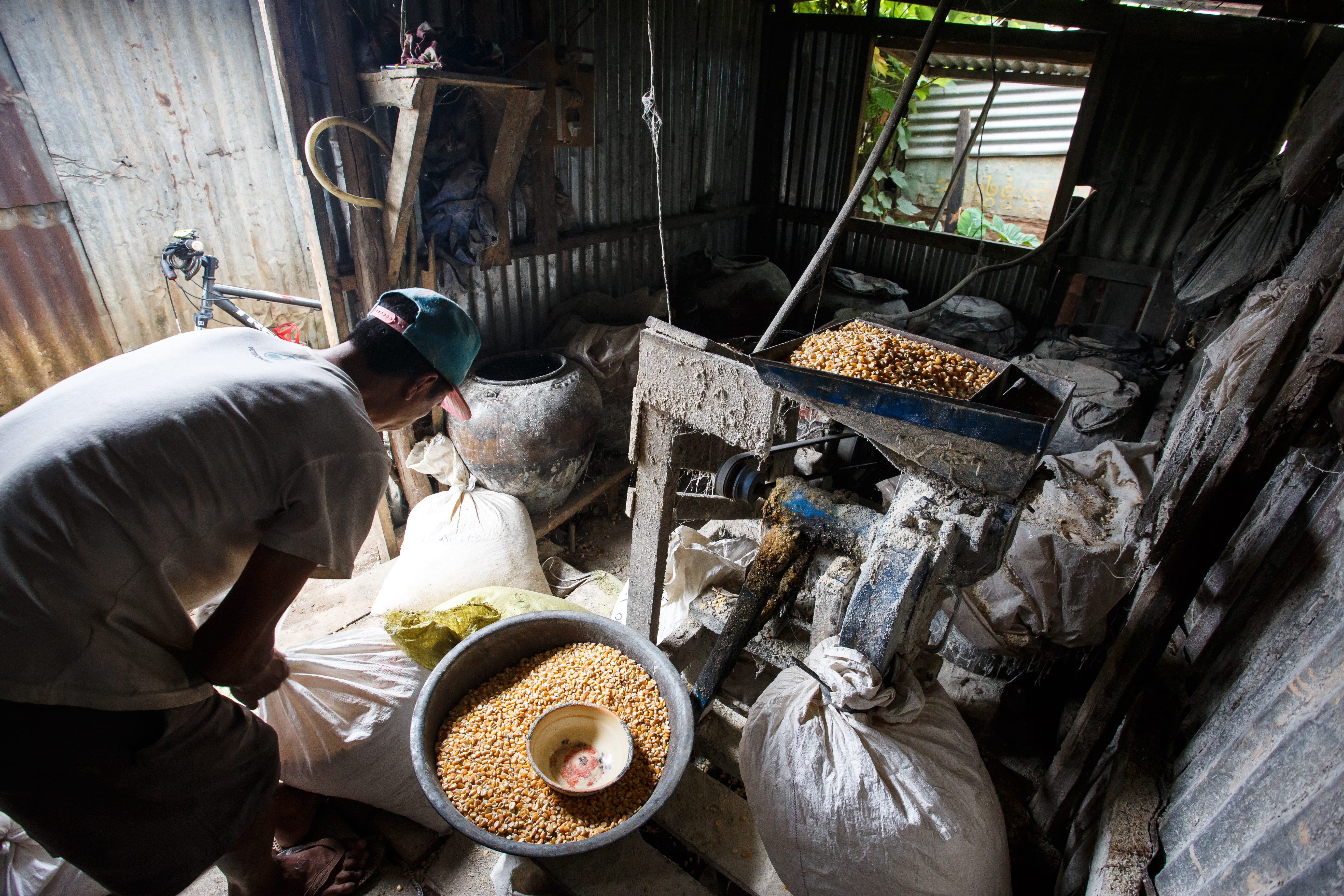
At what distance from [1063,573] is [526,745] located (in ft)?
7.46

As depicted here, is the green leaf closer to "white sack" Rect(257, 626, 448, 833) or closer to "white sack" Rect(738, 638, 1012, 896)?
"white sack" Rect(738, 638, 1012, 896)

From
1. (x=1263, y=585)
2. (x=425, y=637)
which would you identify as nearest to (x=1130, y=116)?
(x=1263, y=585)

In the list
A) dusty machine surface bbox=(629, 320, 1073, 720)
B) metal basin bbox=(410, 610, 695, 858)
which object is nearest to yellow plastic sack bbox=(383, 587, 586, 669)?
metal basin bbox=(410, 610, 695, 858)

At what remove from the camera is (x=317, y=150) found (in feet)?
10.7

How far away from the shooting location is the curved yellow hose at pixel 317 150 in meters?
2.86

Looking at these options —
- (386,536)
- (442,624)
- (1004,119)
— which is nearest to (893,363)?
(442,624)

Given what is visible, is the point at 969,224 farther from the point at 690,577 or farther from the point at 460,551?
the point at 460,551

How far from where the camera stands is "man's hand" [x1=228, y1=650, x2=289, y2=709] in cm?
189

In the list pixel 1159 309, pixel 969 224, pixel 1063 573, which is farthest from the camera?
pixel 969 224

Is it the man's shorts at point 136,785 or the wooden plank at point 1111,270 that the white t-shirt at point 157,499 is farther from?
the wooden plank at point 1111,270

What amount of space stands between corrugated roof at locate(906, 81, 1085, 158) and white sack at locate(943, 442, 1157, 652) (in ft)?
29.3

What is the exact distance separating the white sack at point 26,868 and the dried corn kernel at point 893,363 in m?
2.67

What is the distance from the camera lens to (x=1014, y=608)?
106 inches

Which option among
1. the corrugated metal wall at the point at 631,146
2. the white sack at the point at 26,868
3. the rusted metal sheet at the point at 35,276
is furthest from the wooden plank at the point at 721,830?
the rusted metal sheet at the point at 35,276
